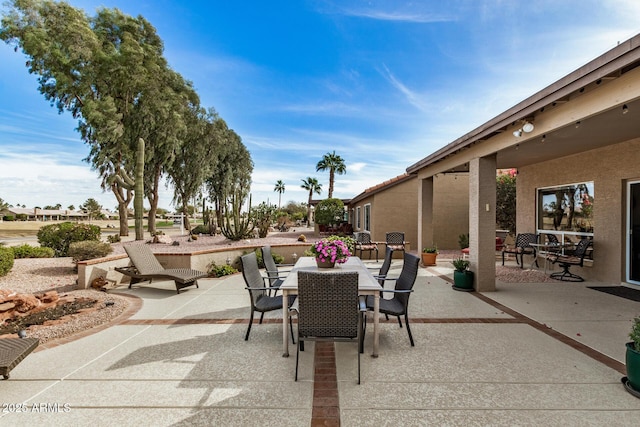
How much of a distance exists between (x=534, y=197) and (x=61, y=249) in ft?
50.9

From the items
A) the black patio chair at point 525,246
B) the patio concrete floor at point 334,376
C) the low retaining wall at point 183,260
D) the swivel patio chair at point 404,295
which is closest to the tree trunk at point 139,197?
the low retaining wall at point 183,260

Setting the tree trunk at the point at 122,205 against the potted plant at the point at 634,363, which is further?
the tree trunk at the point at 122,205

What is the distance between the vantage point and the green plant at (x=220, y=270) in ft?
28.4

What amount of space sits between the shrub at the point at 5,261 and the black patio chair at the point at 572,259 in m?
13.1

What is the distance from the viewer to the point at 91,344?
396 cm

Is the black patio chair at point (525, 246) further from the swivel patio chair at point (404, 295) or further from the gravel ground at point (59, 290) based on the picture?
the gravel ground at point (59, 290)

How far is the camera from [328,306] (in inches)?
122

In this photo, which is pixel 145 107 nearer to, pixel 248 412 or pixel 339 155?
pixel 248 412

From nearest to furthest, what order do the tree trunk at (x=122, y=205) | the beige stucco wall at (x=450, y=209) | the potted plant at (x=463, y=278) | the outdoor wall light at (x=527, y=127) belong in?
the outdoor wall light at (x=527, y=127) < the potted plant at (x=463, y=278) < the beige stucco wall at (x=450, y=209) < the tree trunk at (x=122, y=205)

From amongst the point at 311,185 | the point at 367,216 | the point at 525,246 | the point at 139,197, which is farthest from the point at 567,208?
the point at 311,185

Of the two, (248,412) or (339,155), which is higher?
(339,155)

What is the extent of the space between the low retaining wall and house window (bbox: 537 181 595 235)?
7.66m

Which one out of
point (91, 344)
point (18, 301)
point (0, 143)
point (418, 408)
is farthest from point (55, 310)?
point (0, 143)

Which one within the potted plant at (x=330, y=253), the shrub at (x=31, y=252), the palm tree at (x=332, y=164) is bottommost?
the shrub at (x=31, y=252)
